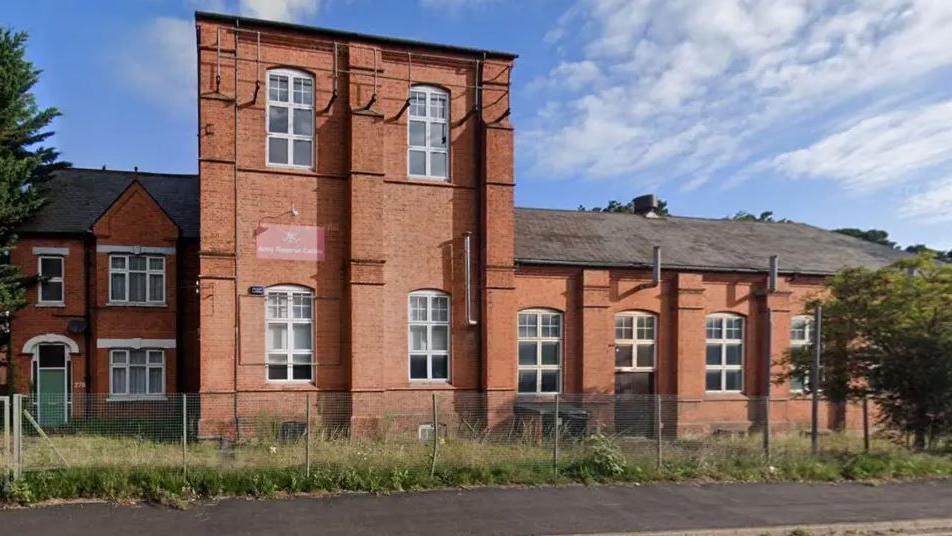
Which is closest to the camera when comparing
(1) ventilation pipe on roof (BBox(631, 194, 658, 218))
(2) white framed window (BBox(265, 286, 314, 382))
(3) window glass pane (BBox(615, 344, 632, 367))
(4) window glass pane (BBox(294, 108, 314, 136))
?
(2) white framed window (BBox(265, 286, 314, 382))

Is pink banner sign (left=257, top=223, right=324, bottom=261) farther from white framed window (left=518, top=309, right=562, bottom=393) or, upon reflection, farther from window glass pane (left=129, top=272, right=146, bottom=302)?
window glass pane (left=129, top=272, right=146, bottom=302)

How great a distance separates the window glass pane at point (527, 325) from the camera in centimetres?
1883

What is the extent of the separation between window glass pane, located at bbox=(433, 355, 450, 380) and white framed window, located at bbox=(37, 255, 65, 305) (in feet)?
37.1

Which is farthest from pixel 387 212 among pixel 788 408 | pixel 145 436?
pixel 788 408

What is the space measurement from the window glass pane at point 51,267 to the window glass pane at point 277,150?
8320mm

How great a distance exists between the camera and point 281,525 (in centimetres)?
862

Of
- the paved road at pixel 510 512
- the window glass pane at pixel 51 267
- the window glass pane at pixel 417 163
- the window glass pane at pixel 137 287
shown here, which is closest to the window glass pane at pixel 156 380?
the window glass pane at pixel 137 287

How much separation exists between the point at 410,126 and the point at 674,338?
10.2m

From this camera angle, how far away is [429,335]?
16.7 meters

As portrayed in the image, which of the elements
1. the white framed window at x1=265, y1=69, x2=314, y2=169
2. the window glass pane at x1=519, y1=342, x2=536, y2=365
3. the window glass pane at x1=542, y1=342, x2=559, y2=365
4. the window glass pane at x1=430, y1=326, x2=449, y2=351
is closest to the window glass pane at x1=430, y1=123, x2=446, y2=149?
the white framed window at x1=265, y1=69, x2=314, y2=169

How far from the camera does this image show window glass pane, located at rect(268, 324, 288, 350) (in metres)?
15.7

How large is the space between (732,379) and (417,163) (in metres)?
12.3

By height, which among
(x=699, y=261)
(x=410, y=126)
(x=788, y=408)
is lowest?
(x=788, y=408)

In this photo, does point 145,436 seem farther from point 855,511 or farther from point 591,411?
point 855,511
